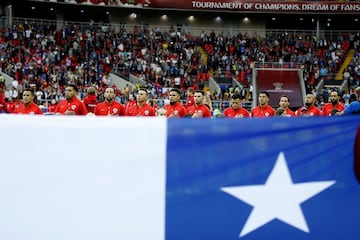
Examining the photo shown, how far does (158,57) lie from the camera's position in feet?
119

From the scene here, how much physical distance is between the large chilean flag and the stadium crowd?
2202cm

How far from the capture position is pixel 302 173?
3982mm

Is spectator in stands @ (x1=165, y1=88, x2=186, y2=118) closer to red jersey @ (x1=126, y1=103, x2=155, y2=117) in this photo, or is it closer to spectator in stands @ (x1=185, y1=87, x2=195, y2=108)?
red jersey @ (x1=126, y1=103, x2=155, y2=117)

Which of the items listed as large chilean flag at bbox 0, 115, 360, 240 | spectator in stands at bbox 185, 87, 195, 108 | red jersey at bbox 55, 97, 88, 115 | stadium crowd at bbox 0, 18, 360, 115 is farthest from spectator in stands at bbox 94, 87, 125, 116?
stadium crowd at bbox 0, 18, 360, 115

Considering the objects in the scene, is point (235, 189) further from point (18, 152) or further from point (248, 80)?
point (248, 80)

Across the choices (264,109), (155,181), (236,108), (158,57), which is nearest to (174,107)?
(236,108)

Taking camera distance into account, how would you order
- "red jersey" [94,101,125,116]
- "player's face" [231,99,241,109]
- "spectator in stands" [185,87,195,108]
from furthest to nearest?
1. "spectator in stands" [185,87,195,108]
2. "red jersey" [94,101,125,116]
3. "player's face" [231,99,241,109]

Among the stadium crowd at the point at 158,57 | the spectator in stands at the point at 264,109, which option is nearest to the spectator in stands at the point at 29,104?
the spectator in stands at the point at 264,109

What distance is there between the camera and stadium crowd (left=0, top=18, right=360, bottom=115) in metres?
A: 29.7

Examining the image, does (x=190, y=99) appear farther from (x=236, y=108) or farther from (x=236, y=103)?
(x=236, y=103)

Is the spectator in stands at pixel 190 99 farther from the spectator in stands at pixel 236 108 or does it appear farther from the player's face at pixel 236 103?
the player's face at pixel 236 103

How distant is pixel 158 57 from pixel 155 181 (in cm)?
3263

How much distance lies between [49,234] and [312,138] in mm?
1956

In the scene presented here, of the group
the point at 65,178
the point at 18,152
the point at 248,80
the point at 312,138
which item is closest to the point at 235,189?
the point at 312,138
